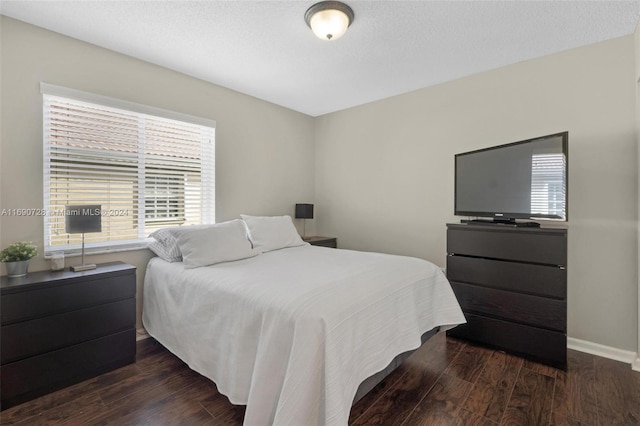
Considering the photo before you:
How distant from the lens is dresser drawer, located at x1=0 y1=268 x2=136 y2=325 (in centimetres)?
179

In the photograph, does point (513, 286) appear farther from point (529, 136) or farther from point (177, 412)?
point (177, 412)

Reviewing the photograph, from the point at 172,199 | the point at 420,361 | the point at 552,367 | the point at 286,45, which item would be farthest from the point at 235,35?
the point at 552,367

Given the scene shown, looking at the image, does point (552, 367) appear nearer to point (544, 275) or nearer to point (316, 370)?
point (544, 275)

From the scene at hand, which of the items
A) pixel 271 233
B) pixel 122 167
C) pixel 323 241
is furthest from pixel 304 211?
pixel 122 167

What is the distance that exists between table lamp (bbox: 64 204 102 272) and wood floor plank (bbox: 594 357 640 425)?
351cm

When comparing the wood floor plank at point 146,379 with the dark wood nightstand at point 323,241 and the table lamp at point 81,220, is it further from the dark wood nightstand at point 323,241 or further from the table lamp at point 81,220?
the dark wood nightstand at point 323,241

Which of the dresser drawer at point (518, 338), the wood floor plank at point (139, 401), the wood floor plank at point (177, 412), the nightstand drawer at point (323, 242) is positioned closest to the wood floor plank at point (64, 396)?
the wood floor plank at point (139, 401)

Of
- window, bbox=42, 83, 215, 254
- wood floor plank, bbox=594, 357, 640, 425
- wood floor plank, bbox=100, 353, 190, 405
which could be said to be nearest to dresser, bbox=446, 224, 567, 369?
wood floor plank, bbox=594, 357, 640, 425

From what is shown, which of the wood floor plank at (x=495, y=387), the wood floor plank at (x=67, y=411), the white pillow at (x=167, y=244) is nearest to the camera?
the wood floor plank at (x=67, y=411)

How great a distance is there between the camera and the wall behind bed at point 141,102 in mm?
2125

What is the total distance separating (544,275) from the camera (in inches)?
88.4

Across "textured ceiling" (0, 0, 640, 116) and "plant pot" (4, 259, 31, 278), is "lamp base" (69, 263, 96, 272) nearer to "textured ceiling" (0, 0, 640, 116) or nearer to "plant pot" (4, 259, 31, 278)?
"plant pot" (4, 259, 31, 278)

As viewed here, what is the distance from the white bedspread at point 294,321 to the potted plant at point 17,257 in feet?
2.60

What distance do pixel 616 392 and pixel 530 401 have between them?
64 cm
